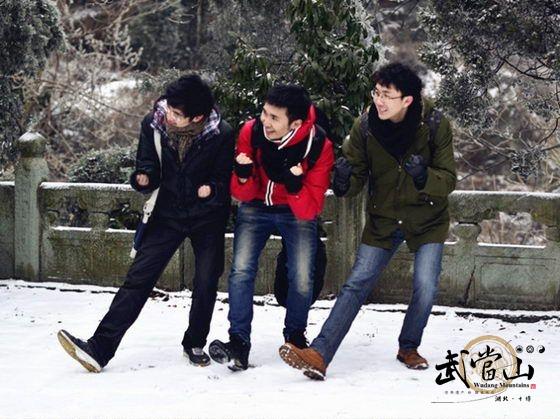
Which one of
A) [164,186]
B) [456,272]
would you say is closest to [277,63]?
[456,272]

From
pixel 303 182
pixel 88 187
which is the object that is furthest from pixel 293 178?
pixel 88 187

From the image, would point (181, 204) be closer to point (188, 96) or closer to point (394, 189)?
point (188, 96)

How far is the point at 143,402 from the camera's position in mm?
5047

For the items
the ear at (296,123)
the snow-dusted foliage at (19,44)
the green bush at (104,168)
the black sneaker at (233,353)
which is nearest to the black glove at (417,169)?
the ear at (296,123)

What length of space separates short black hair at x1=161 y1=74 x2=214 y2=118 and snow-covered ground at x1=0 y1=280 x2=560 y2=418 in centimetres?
161

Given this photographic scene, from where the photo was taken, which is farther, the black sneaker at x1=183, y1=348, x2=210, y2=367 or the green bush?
the green bush

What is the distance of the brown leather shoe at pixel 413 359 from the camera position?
573 cm

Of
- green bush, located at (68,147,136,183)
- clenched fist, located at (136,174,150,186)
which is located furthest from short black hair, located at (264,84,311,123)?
green bush, located at (68,147,136,183)

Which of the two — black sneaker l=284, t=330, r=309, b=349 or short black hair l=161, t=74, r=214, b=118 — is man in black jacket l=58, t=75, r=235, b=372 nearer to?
short black hair l=161, t=74, r=214, b=118

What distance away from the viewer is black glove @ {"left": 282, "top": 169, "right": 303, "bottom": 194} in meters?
5.48

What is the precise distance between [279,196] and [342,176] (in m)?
0.42

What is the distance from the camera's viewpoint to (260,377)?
554 centimetres

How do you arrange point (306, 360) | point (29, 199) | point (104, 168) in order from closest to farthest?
point (306, 360)
point (29, 199)
point (104, 168)

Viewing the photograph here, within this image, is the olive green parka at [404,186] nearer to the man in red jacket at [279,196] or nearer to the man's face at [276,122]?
the man in red jacket at [279,196]
